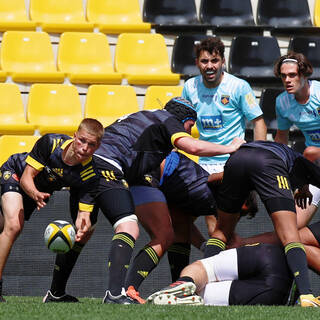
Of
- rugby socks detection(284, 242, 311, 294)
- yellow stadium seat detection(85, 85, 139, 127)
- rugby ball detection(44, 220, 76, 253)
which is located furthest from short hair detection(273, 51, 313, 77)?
yellow stadium seat detection(85, 85, 139, 127)

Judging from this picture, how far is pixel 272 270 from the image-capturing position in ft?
17.0

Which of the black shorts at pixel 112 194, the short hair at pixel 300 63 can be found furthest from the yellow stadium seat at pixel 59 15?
the black shorts at pixel 112 194

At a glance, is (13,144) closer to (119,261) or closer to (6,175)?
(6,175)

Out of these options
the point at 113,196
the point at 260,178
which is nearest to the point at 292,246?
the point at 260,178

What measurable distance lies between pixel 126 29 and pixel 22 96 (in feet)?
4.86

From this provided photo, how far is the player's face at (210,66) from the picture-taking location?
702 cm

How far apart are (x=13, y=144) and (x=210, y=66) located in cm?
231

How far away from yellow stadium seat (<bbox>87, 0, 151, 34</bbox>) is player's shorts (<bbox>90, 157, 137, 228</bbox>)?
→ 457 centimetres

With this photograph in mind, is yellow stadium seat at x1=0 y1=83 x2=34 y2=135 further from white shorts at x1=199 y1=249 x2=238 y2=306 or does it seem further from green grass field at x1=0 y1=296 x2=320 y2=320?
green grass field at x1=0 y1=296 x2=320 y2=320

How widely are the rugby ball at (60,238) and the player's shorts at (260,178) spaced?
1.04 metres

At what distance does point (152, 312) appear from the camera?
4.52m

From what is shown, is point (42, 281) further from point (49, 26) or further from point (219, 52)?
point (49, 26)

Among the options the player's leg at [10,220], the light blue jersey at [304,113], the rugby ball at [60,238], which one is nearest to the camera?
the rugby ball at [60,238]

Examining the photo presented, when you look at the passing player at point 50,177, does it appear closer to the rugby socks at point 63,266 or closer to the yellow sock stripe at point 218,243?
the rugby socks at point 63,266
